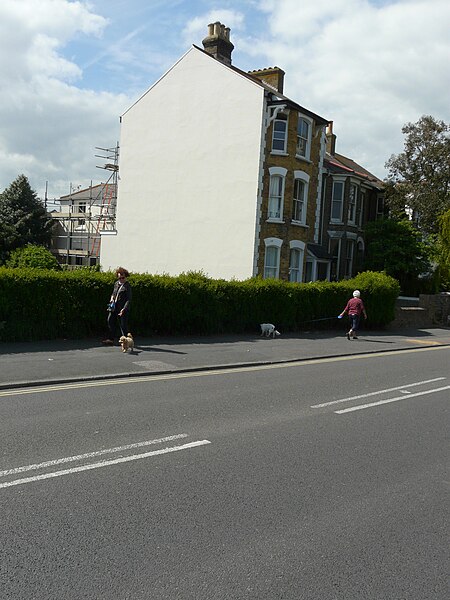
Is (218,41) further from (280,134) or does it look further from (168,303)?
(168,303)

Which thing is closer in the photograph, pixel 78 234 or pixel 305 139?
pixel 305 139

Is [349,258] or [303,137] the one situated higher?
[303,137]

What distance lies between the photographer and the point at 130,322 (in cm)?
1491

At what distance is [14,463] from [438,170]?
105ft

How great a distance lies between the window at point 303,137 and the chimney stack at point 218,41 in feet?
17.0

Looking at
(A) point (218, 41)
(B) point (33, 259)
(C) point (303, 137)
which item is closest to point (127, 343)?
(C) point (303, 137)

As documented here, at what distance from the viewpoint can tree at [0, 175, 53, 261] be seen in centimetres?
4322

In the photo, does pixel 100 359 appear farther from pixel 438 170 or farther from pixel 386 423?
pixel 438 170

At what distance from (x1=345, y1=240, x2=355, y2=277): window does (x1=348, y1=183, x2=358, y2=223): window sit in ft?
4.37

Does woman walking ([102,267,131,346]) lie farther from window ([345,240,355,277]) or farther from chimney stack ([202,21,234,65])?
window ([345,240,355,277])

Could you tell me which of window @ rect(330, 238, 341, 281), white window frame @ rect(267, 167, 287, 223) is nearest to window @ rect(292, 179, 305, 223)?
white window frame @ rect(267, 167, 287, 223)

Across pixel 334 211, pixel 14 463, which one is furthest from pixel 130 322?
pixel 334 211

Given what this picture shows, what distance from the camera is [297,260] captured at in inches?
1086

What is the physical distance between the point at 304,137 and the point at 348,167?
1108cm
